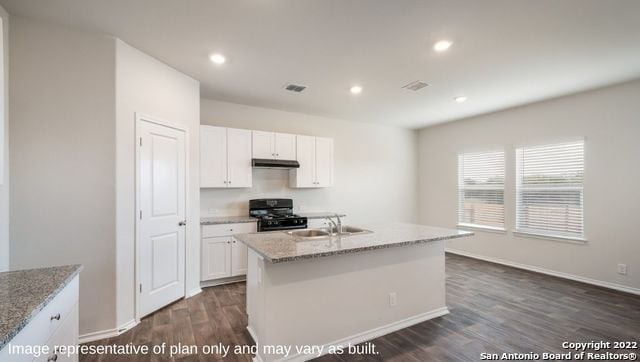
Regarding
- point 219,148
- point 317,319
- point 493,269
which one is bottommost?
point 493,269

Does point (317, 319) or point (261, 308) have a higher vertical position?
point (261, 308)

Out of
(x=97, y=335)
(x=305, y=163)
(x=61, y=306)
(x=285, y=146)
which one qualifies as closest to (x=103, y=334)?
(x=97, y=335)

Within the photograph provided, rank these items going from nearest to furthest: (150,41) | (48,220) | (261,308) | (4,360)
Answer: (4,360) < (261,308) < (48,220) < (150,41)

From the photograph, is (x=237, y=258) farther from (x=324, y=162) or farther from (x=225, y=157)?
(x=324, y=162)

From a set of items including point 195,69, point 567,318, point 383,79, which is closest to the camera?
point 567,318

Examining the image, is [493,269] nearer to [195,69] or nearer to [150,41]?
[195,69]

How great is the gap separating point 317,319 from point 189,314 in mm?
1586

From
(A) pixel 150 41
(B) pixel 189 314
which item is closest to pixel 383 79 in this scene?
(A) pixel 150 41

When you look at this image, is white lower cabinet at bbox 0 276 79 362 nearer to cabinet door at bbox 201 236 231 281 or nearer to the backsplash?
cabinet door at bbox 201 236 231 281

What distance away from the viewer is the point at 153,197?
117 inches

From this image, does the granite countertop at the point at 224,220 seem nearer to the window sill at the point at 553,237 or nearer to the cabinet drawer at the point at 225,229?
the cabinet drawer at the point at 225,229

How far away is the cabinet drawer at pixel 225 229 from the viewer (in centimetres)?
382

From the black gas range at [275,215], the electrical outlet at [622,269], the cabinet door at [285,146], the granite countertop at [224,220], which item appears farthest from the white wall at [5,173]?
the electrical outlet at [622,269]

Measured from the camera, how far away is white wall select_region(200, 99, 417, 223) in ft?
14.7
